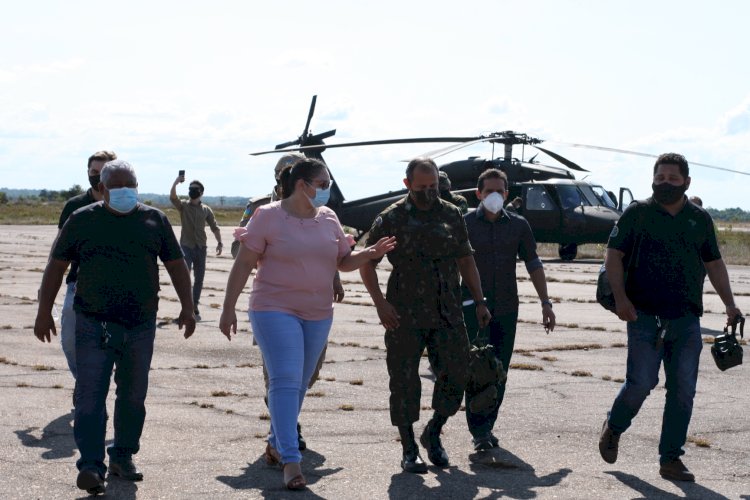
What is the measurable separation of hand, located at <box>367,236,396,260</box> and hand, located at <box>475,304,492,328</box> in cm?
87

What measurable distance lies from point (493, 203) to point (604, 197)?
2765cm

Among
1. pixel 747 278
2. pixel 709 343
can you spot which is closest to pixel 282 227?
pixel 709 343

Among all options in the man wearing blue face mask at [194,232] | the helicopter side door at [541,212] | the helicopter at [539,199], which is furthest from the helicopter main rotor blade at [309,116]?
the man wearing blue face mask at [194,232]

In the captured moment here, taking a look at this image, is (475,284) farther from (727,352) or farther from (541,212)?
(541,212)

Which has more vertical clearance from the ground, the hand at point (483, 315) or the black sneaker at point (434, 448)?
the hand at point (483, 315)

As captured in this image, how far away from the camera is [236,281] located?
21.3ft

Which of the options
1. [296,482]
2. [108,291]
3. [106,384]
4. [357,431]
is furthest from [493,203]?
→ [106,384]

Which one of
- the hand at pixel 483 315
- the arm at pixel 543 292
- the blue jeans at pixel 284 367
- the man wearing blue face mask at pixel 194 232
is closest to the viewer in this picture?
the blue jeans at pixel 284 367

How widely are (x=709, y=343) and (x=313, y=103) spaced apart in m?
23.5

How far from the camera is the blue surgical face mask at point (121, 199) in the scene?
6168 millimetres

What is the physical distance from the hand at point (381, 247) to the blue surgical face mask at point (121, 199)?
1.30 m

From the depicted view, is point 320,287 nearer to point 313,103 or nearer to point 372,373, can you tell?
point 372,373

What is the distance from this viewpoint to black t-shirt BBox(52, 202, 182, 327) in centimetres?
616

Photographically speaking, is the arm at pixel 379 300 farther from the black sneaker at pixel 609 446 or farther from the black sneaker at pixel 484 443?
the black sneaker at pixel 609 446
